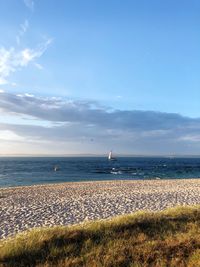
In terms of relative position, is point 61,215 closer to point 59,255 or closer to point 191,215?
point 191,215

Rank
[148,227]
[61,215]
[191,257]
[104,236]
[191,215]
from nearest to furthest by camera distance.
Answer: [191,257] → [104,236] → [148,227] → [191,215] → [61,215]

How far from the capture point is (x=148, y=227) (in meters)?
9.55

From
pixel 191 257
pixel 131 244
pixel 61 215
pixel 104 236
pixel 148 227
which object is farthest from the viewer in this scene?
pixel 61 215

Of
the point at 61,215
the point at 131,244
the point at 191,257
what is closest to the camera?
the point at 191,257

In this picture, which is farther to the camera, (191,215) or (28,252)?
(191,215)

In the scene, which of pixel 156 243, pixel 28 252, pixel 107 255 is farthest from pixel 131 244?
pixel 28 252

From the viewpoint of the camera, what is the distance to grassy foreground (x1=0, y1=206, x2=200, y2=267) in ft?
21.8

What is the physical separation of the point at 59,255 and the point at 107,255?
3.05 ft

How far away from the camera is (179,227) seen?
968 cm

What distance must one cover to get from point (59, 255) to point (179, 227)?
12.9 feet

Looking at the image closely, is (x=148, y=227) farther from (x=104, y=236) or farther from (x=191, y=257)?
(x=191, y=257)

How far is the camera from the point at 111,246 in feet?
24.7

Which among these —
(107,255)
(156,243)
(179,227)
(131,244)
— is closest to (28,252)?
(107,255)

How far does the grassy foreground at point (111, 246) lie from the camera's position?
6648 mm
